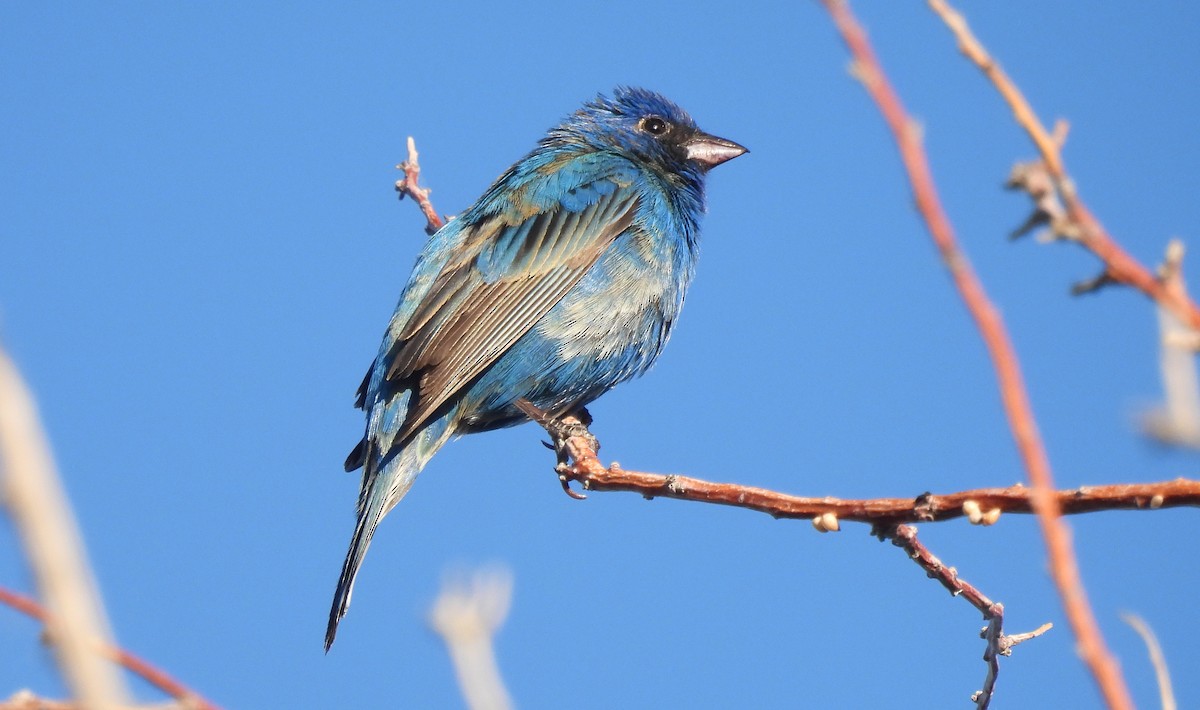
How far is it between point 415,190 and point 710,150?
2.15 metres

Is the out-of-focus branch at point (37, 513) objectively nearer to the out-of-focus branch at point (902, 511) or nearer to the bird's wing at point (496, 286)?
the out-of-focus branch at point (902, 511)

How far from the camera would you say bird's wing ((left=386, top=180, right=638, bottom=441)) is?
691cm

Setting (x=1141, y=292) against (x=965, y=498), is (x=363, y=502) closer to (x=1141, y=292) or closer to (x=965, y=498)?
(x=965, y=498)

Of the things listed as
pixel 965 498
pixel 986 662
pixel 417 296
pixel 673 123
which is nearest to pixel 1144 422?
pixel 965 498

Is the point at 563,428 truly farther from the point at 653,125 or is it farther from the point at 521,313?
the point at 653,125

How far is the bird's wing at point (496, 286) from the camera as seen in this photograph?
691 centimetres

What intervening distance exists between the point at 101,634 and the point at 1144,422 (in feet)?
3.09

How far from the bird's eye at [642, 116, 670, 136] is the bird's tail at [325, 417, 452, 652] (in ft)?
9.85

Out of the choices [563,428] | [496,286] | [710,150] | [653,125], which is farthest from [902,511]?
[653,125]

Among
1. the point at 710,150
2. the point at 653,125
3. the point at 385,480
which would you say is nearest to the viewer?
the point at 385,480

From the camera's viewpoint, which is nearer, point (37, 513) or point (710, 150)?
point (37, 513)

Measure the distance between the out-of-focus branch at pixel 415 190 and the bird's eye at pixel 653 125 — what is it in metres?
1.66

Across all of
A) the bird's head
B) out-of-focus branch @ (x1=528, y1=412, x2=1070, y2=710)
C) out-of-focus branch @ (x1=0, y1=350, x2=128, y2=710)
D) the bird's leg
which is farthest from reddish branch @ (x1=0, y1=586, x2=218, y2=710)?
the bird's head

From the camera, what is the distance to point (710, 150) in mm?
8727
